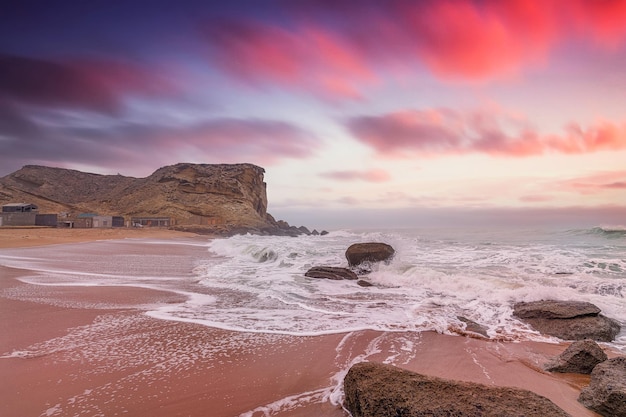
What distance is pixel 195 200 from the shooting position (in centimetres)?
8019

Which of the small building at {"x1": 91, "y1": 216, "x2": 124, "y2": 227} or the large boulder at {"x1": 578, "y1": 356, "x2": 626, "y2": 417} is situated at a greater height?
the small building at {"x1": 91, "y1": 216, "x2": 124, "y2": 227}

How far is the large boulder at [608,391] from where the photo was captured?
3.52m

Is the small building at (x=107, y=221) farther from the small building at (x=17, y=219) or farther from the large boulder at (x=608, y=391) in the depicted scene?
the large boulder at (x=608, y=391)

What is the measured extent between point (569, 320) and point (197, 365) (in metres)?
7.40

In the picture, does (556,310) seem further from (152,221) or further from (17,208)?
(17,208)

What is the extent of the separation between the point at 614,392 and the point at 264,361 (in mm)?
3941

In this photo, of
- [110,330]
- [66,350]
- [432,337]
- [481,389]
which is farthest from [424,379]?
[110,330]

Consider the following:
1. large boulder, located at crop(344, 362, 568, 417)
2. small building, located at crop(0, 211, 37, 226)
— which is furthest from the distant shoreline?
large boulder, located at crop(344, 362, 568, 417)

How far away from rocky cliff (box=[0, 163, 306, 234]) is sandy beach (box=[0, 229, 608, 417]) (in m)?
55.2

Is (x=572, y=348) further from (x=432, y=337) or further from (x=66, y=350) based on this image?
(x=66, y=350)

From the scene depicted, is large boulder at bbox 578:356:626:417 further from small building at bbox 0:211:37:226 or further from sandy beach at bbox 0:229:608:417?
small building at bbox 0:211:37:226

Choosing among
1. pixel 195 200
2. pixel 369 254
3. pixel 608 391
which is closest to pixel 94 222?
pixel 195 200

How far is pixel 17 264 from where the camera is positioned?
47.0ft

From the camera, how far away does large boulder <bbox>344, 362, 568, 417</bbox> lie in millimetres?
2859
